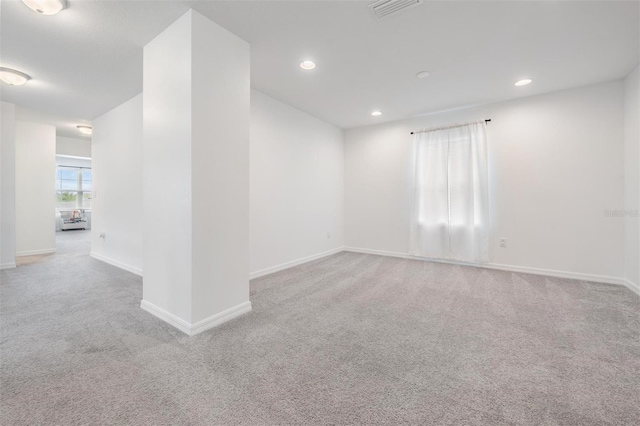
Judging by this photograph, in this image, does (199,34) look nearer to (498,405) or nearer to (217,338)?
(217,338)

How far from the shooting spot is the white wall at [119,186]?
12.0 ft

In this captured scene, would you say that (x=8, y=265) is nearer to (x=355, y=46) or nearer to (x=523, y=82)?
(x=355, y=46)

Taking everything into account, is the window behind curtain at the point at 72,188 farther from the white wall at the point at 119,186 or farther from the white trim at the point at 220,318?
the white trim at the point at 220,318

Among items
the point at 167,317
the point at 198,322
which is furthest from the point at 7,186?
the point at 198,322

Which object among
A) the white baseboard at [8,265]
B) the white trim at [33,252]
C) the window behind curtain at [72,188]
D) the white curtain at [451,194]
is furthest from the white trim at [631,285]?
the window behind curtain at [72,188]

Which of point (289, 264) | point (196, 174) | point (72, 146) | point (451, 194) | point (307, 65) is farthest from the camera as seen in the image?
point (72, 146)

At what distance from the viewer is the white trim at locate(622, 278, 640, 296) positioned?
279 cm

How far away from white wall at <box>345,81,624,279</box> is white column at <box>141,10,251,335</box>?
3603 mm

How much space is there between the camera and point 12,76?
9.42ft

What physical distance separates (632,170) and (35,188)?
941cm

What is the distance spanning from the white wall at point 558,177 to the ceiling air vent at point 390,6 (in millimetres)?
2737

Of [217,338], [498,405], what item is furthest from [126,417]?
[498,405]

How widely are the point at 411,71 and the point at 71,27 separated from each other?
3331mm

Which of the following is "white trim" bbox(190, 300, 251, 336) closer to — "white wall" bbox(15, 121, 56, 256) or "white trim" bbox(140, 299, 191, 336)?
"white trim" bbox(140, 299, 191, 336)
